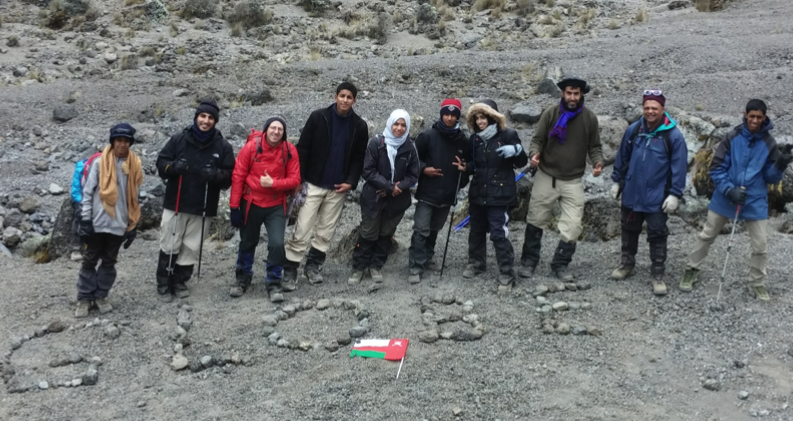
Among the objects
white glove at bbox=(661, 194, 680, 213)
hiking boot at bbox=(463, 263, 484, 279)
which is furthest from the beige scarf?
white glove at bbox=(661, 194, 680, 213)

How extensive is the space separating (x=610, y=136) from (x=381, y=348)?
638 cm

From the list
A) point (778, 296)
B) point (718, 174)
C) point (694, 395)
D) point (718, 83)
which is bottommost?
point (694, 395)

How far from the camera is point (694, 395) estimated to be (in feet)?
17.9

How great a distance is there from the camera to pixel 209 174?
7008 millimetres

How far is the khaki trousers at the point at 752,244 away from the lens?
6.84m

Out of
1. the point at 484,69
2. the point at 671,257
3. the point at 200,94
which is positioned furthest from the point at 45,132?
the point at 671,257

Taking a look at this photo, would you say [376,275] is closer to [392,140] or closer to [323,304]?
[323,304]

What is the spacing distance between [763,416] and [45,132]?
13903mm

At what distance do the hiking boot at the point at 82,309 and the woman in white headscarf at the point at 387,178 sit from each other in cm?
270

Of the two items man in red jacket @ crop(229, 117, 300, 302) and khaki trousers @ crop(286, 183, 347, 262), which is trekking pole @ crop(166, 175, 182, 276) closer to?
man in red jacket @ crop(229, 117, 300, 302)

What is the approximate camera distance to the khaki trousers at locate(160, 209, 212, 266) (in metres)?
7.25

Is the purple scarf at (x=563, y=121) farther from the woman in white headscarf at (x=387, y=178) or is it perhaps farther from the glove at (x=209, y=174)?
the glove at (x=209, y=174)

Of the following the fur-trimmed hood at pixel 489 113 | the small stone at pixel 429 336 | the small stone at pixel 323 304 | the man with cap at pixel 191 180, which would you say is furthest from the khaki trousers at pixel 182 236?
the fur-trimmed hood at pixel 489 113

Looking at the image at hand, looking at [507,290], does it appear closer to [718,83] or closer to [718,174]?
[718,174]
